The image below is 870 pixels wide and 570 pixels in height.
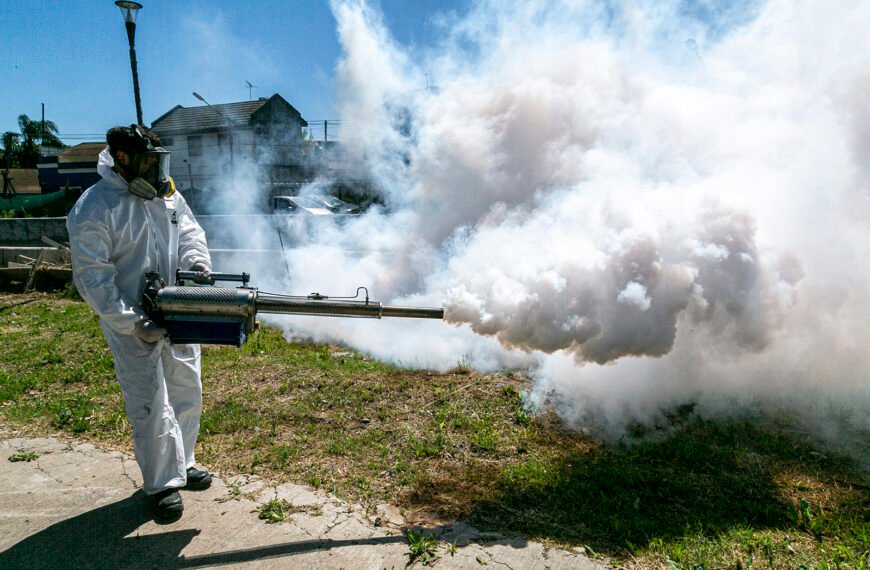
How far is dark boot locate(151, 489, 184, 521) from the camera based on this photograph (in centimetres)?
326

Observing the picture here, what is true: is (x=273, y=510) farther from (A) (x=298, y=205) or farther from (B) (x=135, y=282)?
(A) (x=298, y=205)

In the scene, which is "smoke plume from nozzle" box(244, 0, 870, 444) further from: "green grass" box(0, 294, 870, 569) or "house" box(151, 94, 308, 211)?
"house" box(151, 94, 308, 211)

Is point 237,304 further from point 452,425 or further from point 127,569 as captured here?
point 452,425

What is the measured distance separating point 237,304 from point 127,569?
149 centimetres

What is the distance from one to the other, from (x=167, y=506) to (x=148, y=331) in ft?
3.43

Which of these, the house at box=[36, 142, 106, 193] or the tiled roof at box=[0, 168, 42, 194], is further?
the tiled roof at box=[0, 168, 42, 194]

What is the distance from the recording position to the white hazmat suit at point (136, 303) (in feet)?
10.2

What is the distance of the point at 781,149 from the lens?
526 centimetres

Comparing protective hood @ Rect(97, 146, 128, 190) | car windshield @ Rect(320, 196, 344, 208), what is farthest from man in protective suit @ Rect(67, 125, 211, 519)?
car windshield @ Rect(320, 196, 344, 208)

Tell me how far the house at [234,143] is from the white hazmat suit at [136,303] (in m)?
11.4

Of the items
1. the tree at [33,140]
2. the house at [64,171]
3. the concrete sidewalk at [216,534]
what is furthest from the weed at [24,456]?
the tree at [33,140]

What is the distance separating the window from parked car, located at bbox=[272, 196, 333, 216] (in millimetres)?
8424

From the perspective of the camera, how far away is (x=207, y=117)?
21828 mm

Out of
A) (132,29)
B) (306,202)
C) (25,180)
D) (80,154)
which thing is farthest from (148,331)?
(25,180)
